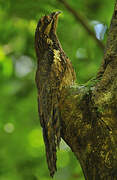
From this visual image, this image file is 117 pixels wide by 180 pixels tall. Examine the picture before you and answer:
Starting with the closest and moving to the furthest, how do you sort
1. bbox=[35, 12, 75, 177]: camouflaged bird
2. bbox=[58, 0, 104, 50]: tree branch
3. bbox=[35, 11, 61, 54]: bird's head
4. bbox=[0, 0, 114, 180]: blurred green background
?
bbox=[35, 12, 75, 177]: camouflaged bird → bbox=[35, 11, 61, 54]: bird's head → bbox=[0, 0, 114, 180]: blurred green background → bbox=[58, 0, 104, 50]: tree branch

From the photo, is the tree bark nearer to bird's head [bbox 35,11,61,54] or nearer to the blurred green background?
bird's head [bbox 35,11,61,54]

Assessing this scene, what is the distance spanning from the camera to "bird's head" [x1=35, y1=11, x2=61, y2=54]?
219 inches

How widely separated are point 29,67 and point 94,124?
5260 millimetres

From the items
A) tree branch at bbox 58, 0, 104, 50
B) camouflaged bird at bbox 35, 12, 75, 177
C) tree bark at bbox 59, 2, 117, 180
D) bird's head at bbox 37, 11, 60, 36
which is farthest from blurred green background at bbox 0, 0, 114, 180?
tree bark at bbox 59, 2, 117, 180

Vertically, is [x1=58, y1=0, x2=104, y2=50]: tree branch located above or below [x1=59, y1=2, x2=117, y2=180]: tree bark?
above

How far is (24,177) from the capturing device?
6.64 meters

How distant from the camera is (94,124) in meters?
4.00

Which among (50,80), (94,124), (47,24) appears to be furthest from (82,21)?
(94,124)

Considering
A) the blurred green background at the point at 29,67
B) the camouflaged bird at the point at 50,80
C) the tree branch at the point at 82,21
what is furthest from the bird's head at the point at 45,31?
the tree branch at the point at 82,21

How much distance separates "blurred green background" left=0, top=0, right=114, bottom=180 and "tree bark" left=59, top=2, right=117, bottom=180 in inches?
86.2

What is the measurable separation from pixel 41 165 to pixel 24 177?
0.35 m

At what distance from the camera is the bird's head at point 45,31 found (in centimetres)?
556

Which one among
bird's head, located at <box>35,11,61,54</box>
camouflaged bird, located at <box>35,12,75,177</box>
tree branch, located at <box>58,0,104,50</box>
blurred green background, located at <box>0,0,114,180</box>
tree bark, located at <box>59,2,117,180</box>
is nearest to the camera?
tree bark, located at <box>59,2,117,180</box>

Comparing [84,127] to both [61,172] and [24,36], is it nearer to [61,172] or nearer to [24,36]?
[61,172]
